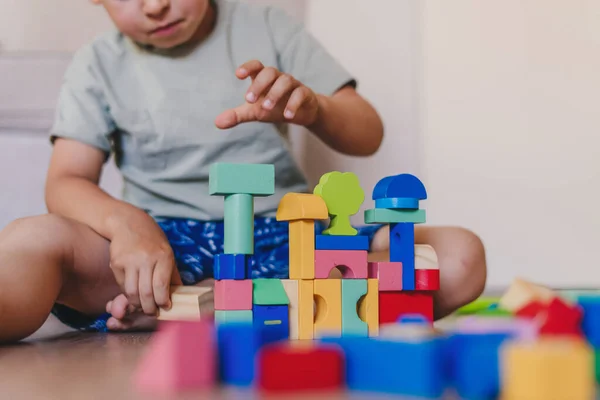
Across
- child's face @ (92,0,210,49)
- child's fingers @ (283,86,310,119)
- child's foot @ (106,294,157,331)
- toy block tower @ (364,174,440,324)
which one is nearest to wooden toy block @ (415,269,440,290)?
toy block tower @ (364,174,440,324)

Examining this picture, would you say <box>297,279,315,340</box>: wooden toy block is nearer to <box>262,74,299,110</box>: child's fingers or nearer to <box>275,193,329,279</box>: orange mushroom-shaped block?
<box>275,193,329,279</box>: orange mushroom-shaped block

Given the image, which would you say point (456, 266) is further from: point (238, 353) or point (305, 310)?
point (238, 353)

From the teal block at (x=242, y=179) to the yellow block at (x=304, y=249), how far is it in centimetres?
5

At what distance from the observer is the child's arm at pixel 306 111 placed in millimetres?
710

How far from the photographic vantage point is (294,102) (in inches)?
28.3

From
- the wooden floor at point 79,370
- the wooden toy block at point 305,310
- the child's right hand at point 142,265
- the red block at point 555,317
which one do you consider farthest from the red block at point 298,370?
the child's right hand at point 142,265

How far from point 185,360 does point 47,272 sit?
1.20 ft

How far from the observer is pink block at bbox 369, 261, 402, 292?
2.17 feet

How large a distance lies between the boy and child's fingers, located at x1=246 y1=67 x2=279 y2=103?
Answer: 0.01m

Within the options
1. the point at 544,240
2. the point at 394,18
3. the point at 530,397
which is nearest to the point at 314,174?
the point at 394,18

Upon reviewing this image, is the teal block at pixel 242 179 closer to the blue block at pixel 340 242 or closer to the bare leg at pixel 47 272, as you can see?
the blue block at pixel 340 242

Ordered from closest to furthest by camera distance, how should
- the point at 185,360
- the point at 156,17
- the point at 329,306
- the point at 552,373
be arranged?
1. the point at 552,373
2. the point at 185,360
3. the point at 329,306
4. the point at 156,17

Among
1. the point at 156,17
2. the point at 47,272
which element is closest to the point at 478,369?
the point at 47,272

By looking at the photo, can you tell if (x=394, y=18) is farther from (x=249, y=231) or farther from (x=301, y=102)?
(x=249, y=231)
